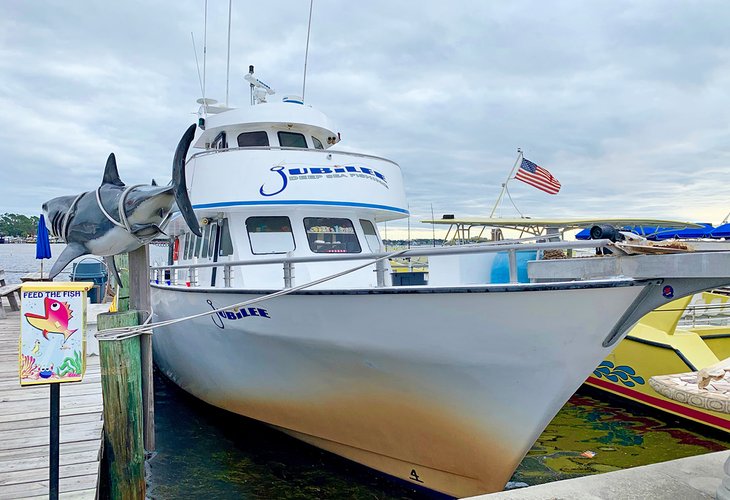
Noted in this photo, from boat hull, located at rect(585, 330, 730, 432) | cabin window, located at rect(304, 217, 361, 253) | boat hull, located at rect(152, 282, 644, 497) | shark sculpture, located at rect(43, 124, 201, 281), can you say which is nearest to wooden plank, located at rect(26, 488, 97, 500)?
shark sculpture, located at rect(43, 124, 201, 281)

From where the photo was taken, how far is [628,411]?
9.65 m

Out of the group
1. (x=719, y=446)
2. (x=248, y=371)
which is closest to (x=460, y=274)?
(x=248, y=371)

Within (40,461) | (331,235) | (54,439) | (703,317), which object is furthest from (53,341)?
(703,317)

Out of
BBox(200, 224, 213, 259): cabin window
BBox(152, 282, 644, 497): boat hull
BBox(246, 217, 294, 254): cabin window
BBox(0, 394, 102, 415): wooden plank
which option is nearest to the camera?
BBox(152, 282, 644, 497): boat hull

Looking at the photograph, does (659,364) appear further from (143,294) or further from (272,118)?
(143,294)

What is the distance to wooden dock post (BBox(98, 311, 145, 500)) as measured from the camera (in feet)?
16.1

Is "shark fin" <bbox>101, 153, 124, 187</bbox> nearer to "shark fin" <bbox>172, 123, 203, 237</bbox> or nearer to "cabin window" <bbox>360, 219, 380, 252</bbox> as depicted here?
"shark fin" <bbox>172, 123, 203, 237</bbox>

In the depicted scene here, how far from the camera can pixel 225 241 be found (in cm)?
815

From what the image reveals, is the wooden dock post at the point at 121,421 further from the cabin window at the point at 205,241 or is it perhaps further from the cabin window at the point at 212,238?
the cabin window at the point at 205,241

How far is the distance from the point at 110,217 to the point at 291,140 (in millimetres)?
4806

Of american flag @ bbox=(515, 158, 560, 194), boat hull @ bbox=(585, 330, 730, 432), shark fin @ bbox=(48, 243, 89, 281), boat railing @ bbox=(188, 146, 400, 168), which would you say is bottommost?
boat hull @ bbox=(585, 330, 730, 432)

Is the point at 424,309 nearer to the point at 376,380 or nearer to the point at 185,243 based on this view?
the point at 376,380

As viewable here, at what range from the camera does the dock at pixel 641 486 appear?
344 centimetres

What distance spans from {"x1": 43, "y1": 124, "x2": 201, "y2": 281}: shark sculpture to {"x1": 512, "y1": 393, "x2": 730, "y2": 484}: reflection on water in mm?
5050
